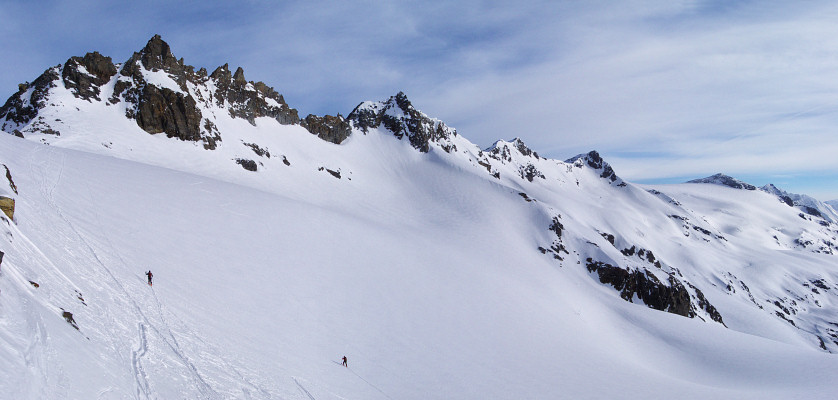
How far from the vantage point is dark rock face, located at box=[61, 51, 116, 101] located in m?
58.4

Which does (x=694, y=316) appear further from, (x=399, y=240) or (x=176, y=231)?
(x=176, y=231)

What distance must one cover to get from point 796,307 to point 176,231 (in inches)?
6330

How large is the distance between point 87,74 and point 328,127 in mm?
47862

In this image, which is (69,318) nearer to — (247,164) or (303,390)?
(303,390)

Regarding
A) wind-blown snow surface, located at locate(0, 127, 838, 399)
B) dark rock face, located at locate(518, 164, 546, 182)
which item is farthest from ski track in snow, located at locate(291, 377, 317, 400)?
dark rock face, located at locate(518, 164, 546, 182)

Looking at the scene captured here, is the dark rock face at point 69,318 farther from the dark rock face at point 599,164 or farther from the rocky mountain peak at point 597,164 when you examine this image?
the dark rock face at point 599,164

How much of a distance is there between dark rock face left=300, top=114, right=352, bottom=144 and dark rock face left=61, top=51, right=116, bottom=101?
3940cm

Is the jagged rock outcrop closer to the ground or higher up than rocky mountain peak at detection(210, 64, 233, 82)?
closer to the ground

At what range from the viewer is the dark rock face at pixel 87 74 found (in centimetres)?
5844

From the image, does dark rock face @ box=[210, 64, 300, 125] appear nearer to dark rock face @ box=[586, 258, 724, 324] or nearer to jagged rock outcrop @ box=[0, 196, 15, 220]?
jagged rock outcrop @ box=[0, 196, 15, 220]

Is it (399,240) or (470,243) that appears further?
(470,243)

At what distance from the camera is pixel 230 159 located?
206 feet

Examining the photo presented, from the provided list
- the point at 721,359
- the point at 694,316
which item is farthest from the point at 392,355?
the point at 694,316

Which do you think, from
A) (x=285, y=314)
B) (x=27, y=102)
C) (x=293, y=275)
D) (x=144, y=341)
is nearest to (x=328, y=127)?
(x=27, y=102)
